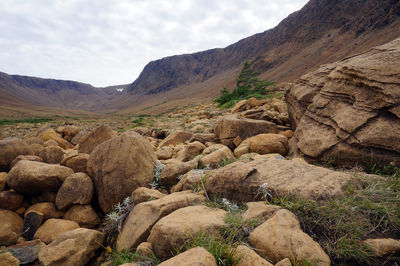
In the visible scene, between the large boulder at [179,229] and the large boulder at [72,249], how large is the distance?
0.82 meters

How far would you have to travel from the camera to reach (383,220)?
1.72 meters

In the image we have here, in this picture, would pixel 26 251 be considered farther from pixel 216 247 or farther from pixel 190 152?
pixel 190 152

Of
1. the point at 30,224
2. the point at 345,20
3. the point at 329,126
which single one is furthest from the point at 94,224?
the point at 345,20

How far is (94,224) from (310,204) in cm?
275

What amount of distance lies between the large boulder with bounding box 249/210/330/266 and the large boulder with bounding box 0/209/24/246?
2.97 m

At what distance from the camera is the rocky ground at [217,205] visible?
161cm

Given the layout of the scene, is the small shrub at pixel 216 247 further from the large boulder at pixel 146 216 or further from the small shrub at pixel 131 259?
the large boulder at pixel 146 216

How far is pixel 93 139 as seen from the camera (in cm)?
502

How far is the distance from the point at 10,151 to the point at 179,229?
4261 millimetres

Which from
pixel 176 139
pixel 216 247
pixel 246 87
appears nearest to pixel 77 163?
pixel 176 139

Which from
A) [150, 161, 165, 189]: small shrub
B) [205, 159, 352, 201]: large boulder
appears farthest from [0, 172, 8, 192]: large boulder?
[205, 159, 352, 201]: large boulder

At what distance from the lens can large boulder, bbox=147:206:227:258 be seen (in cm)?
175

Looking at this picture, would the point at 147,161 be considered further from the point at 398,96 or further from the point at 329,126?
the point at 398,96

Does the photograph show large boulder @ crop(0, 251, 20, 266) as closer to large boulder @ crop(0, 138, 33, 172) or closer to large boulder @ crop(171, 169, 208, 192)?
large boulder @ crop(171, 169, 208, 192)
